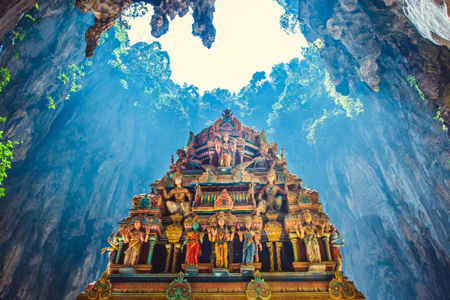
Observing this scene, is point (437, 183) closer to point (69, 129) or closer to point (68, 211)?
point (68, 211)

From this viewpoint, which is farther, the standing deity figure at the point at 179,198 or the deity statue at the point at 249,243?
the standing deity figure at the point at 179,198

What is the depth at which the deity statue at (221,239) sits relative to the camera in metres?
5.73

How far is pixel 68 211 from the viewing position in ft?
73.8

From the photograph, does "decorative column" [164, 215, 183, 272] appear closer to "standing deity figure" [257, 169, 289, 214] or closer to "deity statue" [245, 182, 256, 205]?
"deity statue" [245, 182, 256, 205]

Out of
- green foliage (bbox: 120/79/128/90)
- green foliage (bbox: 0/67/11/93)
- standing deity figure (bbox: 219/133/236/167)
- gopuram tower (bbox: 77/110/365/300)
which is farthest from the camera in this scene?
green foliage (bbox: 120/79/128/90)

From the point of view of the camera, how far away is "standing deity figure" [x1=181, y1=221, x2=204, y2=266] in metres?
5.76

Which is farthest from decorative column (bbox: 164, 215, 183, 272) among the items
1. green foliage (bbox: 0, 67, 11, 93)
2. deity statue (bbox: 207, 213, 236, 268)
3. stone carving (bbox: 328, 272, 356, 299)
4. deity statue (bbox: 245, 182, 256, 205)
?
green foliage (bbox: 0, 67, 11, 93)

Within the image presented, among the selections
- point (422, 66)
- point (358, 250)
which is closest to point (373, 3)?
point (422, 66)

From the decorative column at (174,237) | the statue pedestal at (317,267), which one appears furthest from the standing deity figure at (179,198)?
the statue pedestal at (317,267)

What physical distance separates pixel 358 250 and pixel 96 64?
98.6 ft

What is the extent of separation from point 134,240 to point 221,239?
1778 millimetres

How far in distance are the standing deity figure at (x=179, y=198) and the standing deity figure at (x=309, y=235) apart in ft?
8.31

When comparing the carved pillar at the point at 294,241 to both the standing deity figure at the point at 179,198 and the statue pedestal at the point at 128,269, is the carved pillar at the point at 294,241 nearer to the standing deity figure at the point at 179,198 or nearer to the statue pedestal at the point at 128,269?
the standing deity figure at the point at 179,198

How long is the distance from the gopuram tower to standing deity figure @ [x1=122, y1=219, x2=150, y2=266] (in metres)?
0.02
